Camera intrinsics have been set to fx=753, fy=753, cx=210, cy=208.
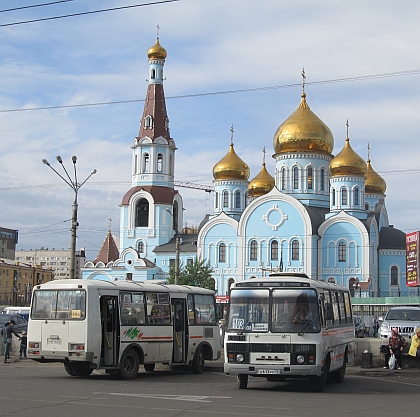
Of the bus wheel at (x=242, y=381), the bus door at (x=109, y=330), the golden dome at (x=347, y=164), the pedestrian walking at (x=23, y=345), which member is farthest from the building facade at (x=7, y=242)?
the bus wheel at (x=242, y=381)

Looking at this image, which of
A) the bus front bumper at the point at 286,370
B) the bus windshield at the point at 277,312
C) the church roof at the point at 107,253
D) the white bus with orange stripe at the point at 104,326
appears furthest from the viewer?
the church roof at the point at 107,253

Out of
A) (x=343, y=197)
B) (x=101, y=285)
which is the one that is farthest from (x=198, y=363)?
(x=343, y=197)

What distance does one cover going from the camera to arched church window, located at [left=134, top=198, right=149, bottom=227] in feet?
227

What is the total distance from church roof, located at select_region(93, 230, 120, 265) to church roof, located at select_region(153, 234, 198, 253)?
6227 mm

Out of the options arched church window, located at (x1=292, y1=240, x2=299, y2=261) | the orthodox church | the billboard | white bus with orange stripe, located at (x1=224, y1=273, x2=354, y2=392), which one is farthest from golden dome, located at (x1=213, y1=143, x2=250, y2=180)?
white bus with orange stripe, located at (x1=224, y1=273, x2=354, y2=392)

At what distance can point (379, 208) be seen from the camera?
237 feet

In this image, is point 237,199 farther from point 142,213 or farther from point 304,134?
point 304,134

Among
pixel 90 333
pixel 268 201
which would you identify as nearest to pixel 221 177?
pixel 268 201

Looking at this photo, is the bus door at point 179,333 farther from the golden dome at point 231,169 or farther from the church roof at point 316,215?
the golden dome at point 231,169

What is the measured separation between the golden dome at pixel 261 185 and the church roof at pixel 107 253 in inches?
567

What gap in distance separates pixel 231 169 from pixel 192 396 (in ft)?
192

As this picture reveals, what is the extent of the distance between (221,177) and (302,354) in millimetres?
58069

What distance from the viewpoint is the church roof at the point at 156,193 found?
68000 millimetres

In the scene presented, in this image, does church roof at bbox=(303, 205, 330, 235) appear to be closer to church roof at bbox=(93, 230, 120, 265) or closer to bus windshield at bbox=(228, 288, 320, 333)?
church roof at bbox=(93, 230, 120, 265)
